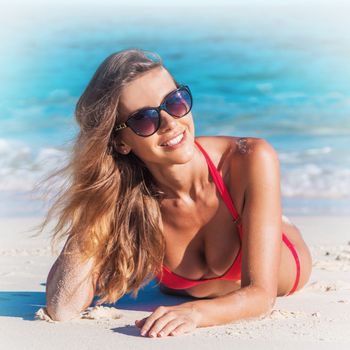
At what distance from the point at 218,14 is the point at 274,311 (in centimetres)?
1868

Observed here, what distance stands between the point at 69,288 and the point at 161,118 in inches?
39.5

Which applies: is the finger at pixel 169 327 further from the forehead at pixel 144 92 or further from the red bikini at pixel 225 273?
the forehead at pixel 144 92

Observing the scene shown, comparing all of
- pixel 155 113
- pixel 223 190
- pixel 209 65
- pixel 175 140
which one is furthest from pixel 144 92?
pixel 209 65

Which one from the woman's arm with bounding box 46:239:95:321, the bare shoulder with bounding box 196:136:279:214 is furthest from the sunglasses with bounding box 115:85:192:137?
the woman's arm with bounding box 46:239:95:321

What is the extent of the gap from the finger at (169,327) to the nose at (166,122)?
37.1 inches

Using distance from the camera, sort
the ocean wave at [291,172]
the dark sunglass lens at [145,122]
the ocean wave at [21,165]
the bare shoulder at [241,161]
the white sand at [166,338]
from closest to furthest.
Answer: the white sand at [166,338]
the dark sunglass lens at [145,122]
the bare shoulder at [241,161]
the ocean wave at [291,172]
the ocean wave at [21,165]

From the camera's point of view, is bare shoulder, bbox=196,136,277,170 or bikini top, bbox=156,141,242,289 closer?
bare shoulder, bbox=196,136,277,170

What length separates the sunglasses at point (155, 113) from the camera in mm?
3283

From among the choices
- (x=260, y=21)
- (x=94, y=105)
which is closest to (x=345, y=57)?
(x=260, y=21)

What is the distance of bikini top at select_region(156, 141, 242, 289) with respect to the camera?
11.6 feet

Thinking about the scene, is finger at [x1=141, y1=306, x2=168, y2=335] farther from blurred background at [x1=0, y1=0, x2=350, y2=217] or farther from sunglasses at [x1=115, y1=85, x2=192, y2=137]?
blurred background at [x1=0, y1=0, x2=350, y2=217]

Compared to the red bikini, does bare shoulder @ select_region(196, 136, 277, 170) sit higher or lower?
higher

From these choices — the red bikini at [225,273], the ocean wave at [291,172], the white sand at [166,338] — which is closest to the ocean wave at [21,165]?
the ocean wave at [291,172]

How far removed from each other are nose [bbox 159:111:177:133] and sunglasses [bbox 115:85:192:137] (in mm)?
16
